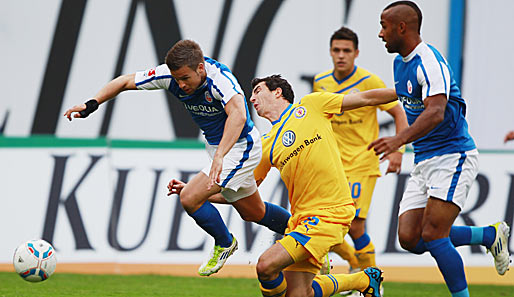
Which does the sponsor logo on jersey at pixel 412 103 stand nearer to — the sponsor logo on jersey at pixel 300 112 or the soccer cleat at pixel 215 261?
the sponsor logo on jersey at pixel 300 112

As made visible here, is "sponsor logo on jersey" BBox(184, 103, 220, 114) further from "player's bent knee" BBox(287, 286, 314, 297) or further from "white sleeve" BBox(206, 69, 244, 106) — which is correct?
"player's bent knee" BBox(287, 286, 314, 297)

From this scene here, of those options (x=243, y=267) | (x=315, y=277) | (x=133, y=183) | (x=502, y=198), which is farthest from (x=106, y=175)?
(x=502, y=198)

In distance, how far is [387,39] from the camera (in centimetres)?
550

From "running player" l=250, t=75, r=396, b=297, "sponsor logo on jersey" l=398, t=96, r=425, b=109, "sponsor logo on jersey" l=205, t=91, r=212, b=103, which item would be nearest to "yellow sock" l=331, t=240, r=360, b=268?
"running player" l=250, t=75, r=396, b=297

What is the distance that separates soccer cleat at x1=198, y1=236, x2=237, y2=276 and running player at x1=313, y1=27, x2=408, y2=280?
5.27 ft

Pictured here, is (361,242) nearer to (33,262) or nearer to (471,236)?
(471,236)

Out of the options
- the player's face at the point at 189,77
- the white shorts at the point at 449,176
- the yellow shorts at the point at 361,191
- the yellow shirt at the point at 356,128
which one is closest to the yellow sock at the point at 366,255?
the yellow shorts at the point at 361,191

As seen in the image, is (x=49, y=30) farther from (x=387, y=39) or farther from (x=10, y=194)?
(x=387, y=39)

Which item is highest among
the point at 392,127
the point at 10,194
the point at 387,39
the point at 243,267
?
the point at 387,39

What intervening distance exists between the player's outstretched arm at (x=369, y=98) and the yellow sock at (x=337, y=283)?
4.15ft

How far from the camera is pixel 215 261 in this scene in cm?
600

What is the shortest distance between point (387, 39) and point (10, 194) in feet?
17.4

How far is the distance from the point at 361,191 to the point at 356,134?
572mm

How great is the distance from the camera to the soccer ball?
5.89 m
